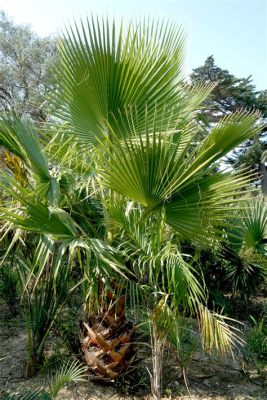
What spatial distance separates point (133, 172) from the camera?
2.47 meters

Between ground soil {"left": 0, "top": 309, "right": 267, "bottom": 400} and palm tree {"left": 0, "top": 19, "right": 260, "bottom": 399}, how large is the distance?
49 centimetres

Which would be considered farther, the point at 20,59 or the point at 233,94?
the point at 233,94

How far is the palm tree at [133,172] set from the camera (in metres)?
A: 2.53

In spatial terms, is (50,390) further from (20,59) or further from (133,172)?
(20,59)

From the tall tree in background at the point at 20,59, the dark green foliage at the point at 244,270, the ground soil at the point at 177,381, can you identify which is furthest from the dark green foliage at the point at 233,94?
the ground soil at the point at 177,381

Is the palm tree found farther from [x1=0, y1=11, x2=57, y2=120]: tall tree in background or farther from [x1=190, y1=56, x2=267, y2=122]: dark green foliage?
[x1=190, y1=56, x2=267, y2=122]: dark green foliage

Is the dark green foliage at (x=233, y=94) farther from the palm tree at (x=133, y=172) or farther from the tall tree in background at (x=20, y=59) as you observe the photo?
the palm tree at (x=133, y=172)

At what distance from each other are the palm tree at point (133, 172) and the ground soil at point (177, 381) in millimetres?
486

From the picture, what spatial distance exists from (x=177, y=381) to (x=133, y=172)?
2278mm

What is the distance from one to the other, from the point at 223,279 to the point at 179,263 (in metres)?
3.64

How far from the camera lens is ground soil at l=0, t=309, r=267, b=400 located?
10.6ft

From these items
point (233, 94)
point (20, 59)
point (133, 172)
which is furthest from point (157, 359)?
point (233, 94)

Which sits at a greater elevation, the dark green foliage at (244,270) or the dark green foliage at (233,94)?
the dark green foliage at (233,94)

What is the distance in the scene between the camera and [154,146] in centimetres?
240
